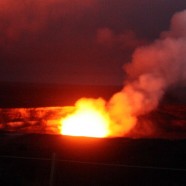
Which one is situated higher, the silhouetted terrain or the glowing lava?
the glowing lava

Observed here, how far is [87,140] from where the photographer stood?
16531 mm

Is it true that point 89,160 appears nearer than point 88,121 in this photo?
Yes

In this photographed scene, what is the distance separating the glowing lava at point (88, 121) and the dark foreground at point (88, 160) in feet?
20.6

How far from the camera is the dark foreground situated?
12789 mm

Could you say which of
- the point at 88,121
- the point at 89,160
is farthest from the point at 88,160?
the point at 88,121

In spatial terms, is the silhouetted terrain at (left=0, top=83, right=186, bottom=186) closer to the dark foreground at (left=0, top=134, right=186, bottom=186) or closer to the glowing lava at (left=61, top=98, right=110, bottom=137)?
the dark foreground at (left=0, top=134, right=186, bottom=186)

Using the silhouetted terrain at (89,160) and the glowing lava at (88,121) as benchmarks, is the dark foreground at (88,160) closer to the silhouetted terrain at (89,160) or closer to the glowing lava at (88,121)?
the silhouetted terrain at (89,160)

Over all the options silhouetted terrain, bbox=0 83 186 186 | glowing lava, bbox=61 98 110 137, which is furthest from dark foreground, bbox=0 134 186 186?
glowing lava, bbox=61 98 110 137

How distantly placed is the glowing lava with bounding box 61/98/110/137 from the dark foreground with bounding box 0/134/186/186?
247 inches

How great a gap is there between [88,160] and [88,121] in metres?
10.3

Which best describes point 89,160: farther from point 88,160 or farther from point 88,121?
point 88,121

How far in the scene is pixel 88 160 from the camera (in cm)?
1484

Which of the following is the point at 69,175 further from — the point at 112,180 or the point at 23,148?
the point at 23,148

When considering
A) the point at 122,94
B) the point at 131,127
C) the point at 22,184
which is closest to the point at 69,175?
the point at 22,184
